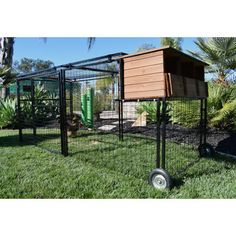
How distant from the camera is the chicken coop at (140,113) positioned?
302cm

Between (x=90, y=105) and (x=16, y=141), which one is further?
(x=90, y=105)

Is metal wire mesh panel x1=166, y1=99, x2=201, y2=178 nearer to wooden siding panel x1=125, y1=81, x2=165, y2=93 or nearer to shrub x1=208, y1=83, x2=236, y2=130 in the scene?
shrub x1=208, y1=83, x2=236, y2=130

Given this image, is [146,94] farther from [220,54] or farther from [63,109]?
[220,54]

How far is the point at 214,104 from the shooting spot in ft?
20.3

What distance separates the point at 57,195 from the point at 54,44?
876 cm

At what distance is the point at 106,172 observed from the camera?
11.7ft

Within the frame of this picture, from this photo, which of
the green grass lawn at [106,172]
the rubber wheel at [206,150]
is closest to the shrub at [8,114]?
the green grass lawn at [106,172]

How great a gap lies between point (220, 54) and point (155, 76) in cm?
464

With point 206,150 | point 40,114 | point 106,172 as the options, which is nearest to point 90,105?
point 40,114

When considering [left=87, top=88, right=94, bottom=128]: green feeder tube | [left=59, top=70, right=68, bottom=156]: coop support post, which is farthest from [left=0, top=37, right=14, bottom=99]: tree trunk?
[left=59, top=70, right=68, bottom=156]: coop support post

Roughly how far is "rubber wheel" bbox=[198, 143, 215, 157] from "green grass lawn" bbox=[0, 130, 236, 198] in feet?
0.37
